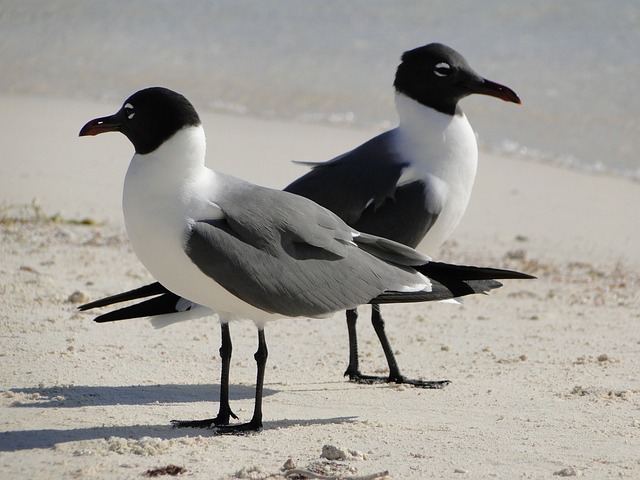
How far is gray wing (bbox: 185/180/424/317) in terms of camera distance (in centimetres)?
409

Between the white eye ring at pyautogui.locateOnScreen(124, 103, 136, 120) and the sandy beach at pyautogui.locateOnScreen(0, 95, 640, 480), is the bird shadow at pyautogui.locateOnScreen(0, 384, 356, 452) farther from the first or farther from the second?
the white eye ring at pyautogui.locateOnScreen(124, 103, 136, 120)

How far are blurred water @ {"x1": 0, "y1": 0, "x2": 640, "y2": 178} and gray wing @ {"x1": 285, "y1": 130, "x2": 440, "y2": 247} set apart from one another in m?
6.21

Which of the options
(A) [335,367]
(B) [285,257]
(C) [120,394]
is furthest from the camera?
(A) [335,367]

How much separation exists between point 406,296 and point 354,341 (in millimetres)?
1060

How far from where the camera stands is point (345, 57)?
1738 centimetres

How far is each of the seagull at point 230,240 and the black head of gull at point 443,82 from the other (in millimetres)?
1474

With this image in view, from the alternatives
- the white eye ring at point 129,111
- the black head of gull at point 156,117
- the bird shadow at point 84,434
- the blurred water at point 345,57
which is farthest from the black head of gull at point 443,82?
the blurred water at point 345,57

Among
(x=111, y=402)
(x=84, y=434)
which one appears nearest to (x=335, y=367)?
(x=111, y=402)

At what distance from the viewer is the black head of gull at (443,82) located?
19.0ft

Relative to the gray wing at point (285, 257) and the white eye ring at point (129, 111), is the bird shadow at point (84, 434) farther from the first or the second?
the white eye ring at point (129, 111)

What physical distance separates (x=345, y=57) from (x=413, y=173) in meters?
12.2

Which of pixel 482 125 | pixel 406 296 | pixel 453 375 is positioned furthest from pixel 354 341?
pixel 482 125

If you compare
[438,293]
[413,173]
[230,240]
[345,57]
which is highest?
[345,57]

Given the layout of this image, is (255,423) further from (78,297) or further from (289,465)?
(78,297)
